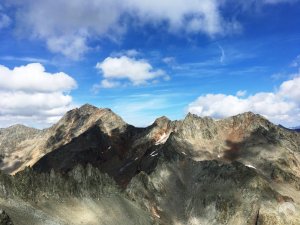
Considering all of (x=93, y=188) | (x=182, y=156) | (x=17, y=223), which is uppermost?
(x=182, y=156)

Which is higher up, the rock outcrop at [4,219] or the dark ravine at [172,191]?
the dark ravine at [172,191]

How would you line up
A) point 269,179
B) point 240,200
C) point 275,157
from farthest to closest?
point 275,157, point 269,179, point 240,200

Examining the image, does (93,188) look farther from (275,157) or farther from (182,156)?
(275,157)

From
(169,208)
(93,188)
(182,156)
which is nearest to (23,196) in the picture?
(93,188)

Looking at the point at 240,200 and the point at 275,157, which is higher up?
the point at 275,157

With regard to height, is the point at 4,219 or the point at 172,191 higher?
the point at 172,191

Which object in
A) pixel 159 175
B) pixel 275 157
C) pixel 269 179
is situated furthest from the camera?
pixel 275 157

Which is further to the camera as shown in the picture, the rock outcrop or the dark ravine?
the dark ravine

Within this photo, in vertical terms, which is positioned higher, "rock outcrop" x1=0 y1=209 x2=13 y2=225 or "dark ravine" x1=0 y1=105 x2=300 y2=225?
"dark ravine" x1=0 y1=105 x2=300 y2=225

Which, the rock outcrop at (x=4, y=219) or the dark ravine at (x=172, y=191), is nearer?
the rock outcrop at (x=4, y=219)

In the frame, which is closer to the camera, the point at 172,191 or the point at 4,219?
the point at 4,219

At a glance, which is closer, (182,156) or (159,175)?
(159,175)
